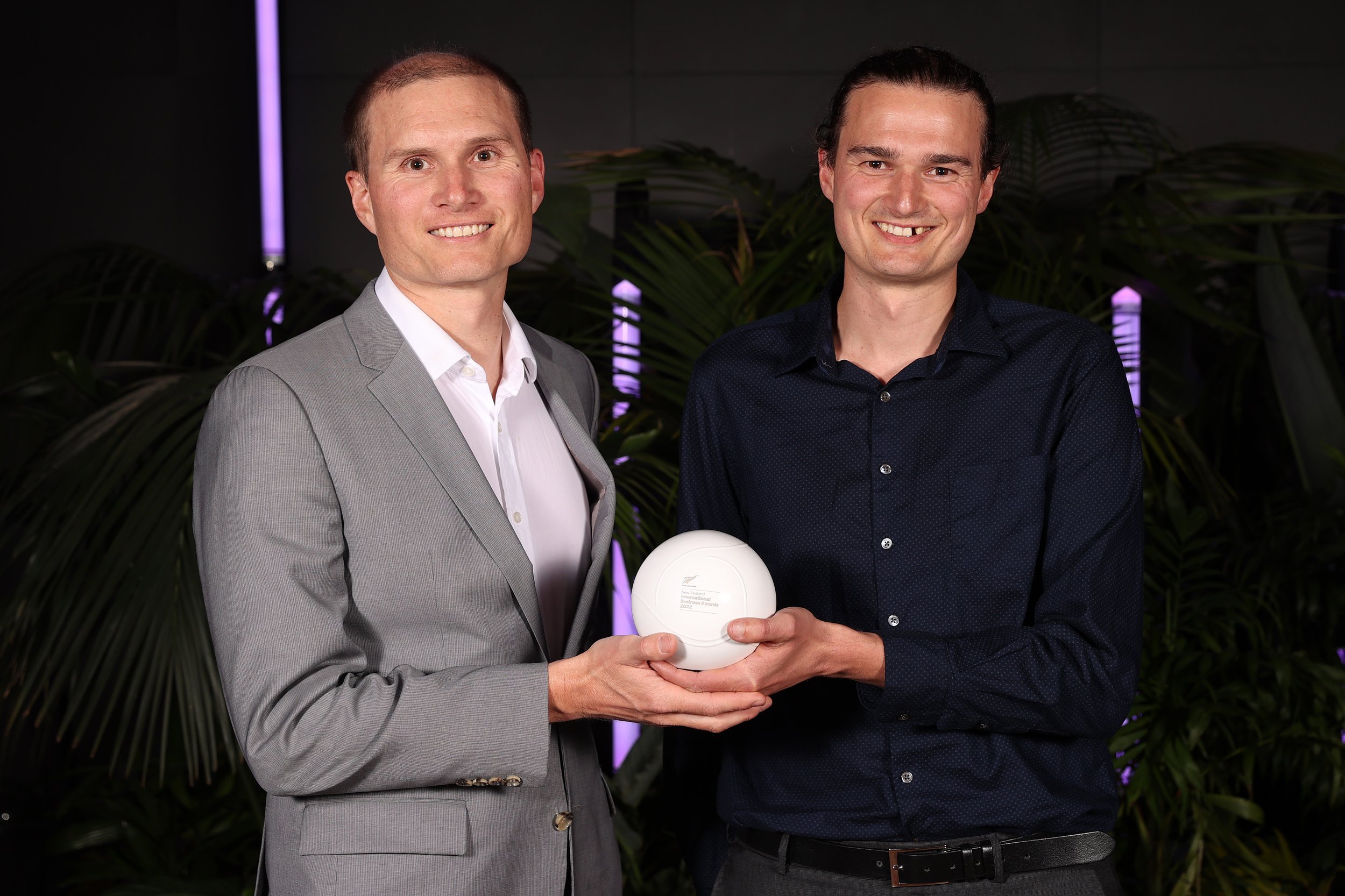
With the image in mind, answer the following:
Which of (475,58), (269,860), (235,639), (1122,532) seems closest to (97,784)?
(269,860)

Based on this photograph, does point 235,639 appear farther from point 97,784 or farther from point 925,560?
point 97,784

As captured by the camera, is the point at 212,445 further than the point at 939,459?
No

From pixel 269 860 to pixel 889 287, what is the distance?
114 cm

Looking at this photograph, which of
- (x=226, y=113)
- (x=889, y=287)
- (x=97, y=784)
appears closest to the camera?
(x=889, y=287)

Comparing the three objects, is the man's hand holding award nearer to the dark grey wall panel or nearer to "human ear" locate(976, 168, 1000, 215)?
"human ear" locate(976, 168, 1000, 215)

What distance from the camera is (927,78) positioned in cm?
172

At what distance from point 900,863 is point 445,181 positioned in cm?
108

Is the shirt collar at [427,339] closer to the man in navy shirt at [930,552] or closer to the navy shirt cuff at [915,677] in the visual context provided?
the man in navy shirt at [930,552]

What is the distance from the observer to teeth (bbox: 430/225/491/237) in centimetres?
158

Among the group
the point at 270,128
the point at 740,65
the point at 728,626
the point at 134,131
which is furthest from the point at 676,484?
the point at 270,128

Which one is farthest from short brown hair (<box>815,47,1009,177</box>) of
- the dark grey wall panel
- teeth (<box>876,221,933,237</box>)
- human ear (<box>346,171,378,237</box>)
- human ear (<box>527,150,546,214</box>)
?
the dark grey wall panel

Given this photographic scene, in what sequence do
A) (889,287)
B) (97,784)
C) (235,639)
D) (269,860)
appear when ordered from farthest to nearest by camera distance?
(97,784), (889,287), (269,860), (235,639)

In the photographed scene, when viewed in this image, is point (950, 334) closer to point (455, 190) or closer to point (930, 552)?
point (930, 552)

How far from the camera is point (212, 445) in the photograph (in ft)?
4.68
